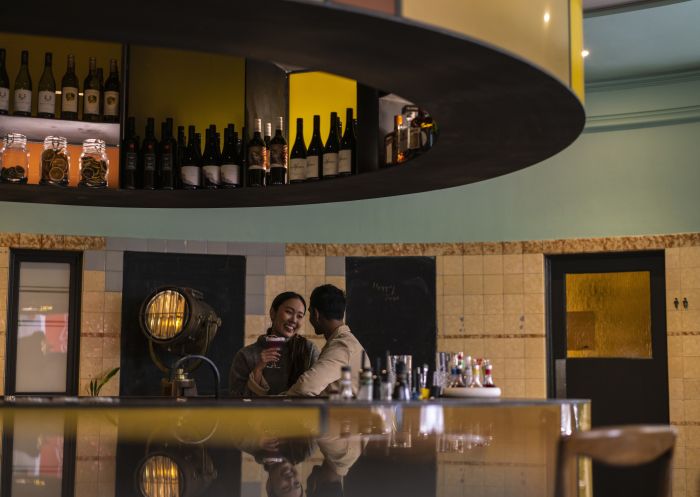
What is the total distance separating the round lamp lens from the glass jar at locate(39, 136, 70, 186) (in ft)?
6.43

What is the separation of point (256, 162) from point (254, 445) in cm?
169

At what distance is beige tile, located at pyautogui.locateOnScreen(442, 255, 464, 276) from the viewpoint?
718 cm

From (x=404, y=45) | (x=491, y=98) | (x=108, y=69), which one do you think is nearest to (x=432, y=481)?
(x=491, y=98)

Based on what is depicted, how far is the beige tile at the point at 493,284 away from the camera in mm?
7094

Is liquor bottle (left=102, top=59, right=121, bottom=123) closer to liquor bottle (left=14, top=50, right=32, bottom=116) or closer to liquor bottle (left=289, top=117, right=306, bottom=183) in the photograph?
liquor bottle (left=14, top=50, right=32, bottom=116)

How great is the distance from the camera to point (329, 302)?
4.75 meters

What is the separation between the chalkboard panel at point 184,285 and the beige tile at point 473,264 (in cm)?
163

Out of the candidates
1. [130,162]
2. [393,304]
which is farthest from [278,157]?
[393,304]

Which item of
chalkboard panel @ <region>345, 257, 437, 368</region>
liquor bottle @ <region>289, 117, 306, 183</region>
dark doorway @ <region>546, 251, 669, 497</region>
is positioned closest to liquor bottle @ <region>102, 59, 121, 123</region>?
liquor bottle @ <region>289, 117, 306, 183</region>

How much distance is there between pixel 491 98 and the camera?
3.48 metres

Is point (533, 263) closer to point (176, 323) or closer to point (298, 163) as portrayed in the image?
point (176, 323)

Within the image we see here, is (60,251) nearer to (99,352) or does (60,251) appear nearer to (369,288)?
(99,352)

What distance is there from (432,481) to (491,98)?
59.6 inches

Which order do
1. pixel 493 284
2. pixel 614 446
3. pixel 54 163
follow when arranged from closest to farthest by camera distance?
1. pixel 614 446
2. pixel 54 163
3. pixel 493 284
